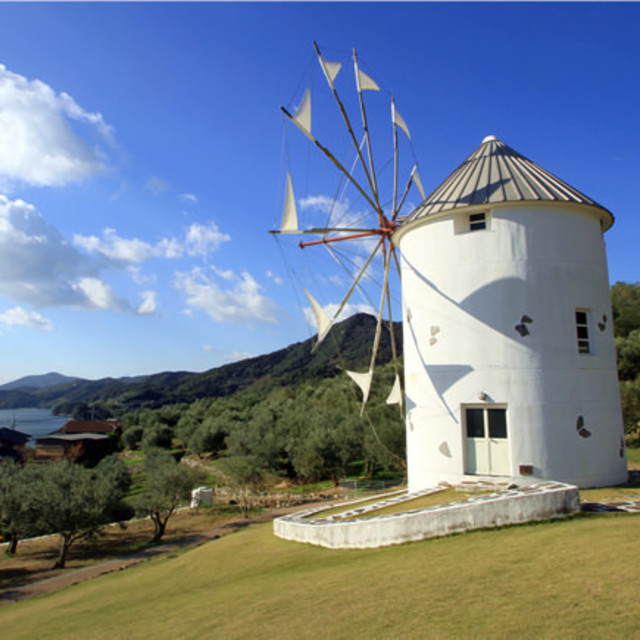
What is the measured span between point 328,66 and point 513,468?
1192cm

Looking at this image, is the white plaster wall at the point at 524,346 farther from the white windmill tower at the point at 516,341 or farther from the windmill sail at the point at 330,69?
the windmill sail at the point at 330,69

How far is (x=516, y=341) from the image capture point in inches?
479

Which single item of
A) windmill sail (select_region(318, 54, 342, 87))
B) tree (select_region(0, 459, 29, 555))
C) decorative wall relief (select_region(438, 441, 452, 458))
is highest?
windmill sail (select_region(318, 54, 342, 87))

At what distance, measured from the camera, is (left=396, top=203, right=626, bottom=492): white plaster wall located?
39.1ft

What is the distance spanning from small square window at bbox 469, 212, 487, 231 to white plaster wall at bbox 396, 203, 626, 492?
31cm

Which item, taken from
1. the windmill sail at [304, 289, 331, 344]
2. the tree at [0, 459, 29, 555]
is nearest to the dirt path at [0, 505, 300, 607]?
the tree at [0, 459, 29, 555]

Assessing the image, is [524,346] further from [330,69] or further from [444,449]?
[330,69]

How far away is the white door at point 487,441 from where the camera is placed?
1209cm

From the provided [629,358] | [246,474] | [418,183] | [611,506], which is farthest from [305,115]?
[629,358]

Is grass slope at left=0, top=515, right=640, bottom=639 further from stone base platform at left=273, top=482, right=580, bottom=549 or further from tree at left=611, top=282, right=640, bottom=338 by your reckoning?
tree at left=611, top=282, right=640, bottom=338

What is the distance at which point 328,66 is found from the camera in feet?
48.0

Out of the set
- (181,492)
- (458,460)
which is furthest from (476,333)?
(181,492)

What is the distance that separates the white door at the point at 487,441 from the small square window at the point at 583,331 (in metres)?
2.70

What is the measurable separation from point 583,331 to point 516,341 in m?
2.10
